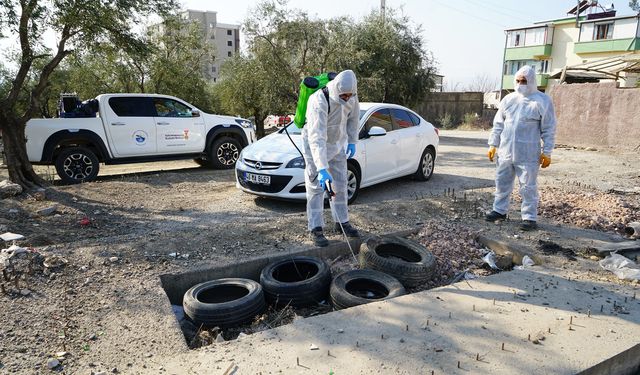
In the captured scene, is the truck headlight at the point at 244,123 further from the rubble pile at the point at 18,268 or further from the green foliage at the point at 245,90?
the rubble pile at the point at 18,268

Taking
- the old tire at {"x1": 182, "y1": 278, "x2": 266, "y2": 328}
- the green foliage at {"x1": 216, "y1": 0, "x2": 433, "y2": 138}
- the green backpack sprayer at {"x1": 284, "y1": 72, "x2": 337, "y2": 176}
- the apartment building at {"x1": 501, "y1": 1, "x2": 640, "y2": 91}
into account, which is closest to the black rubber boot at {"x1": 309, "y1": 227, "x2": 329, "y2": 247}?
the old tire at {"x1": 182, "y1": 278, "x2": 266, "y2": 328}

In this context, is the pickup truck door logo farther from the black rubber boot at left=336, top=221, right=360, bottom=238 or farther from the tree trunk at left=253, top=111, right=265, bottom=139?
the tree trunk at left=253, top=111, right=265, bottom=139

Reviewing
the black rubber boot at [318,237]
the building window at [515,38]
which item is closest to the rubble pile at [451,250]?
the black rubber boot at [318,237]

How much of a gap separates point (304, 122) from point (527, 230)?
10.2ft

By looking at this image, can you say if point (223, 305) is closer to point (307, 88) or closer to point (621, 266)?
point (307, 88)

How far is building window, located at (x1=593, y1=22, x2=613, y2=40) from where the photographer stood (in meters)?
39.9

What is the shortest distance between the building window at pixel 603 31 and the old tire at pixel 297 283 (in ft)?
153

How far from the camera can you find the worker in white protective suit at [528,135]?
541cm

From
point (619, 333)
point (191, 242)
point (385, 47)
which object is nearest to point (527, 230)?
point (619, 333)

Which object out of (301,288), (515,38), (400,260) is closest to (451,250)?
(400,260)

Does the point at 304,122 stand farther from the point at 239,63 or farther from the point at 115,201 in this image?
the point at 239,63

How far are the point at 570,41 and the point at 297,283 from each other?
4939 centimetres

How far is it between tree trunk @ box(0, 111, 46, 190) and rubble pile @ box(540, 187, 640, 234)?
8.65 metres

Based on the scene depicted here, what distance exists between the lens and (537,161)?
5.53 metres
